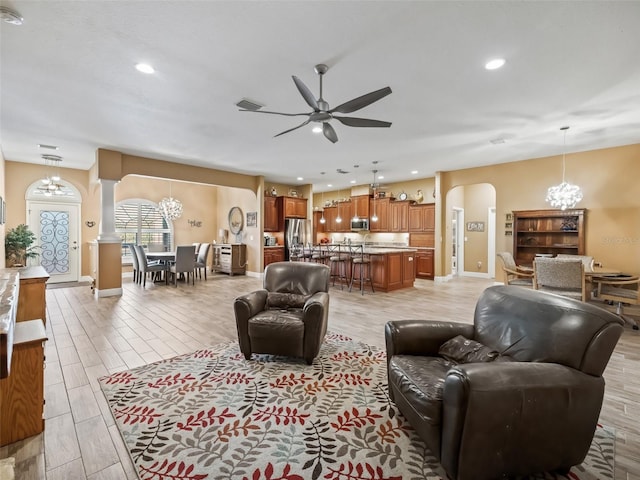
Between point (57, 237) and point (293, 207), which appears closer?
point (57, 237)

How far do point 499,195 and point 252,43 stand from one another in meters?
6.61

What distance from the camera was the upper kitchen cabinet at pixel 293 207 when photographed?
9.70 m

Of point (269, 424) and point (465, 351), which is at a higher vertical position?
point (465, 351)

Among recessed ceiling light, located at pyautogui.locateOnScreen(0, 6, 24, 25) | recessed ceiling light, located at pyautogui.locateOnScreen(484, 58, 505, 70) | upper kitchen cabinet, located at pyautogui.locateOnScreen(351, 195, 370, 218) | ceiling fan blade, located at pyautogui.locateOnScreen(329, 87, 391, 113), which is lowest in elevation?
upper kitchen cabinet, located at pyautogui.locateOnScreen(351, 195, 370, 218)

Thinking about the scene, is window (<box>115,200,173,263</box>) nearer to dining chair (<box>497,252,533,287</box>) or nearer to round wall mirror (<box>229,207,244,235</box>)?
round wall mirror (<box>229,207,244,235</box>)

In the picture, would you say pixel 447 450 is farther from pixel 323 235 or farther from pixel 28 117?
pixel 323 235

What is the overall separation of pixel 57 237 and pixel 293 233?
632 centimetres

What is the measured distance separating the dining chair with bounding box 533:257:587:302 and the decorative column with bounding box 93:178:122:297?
25.5 feet

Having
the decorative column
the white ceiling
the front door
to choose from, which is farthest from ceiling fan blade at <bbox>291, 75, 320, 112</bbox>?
the front door

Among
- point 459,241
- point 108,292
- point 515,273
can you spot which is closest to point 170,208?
point 108,292

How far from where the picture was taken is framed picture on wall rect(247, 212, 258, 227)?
8891mm

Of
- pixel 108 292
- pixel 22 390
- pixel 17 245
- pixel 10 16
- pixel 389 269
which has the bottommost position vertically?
pixel 108 292

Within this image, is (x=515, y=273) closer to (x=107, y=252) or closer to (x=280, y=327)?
(x=280, y=327)

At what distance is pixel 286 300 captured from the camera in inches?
133
